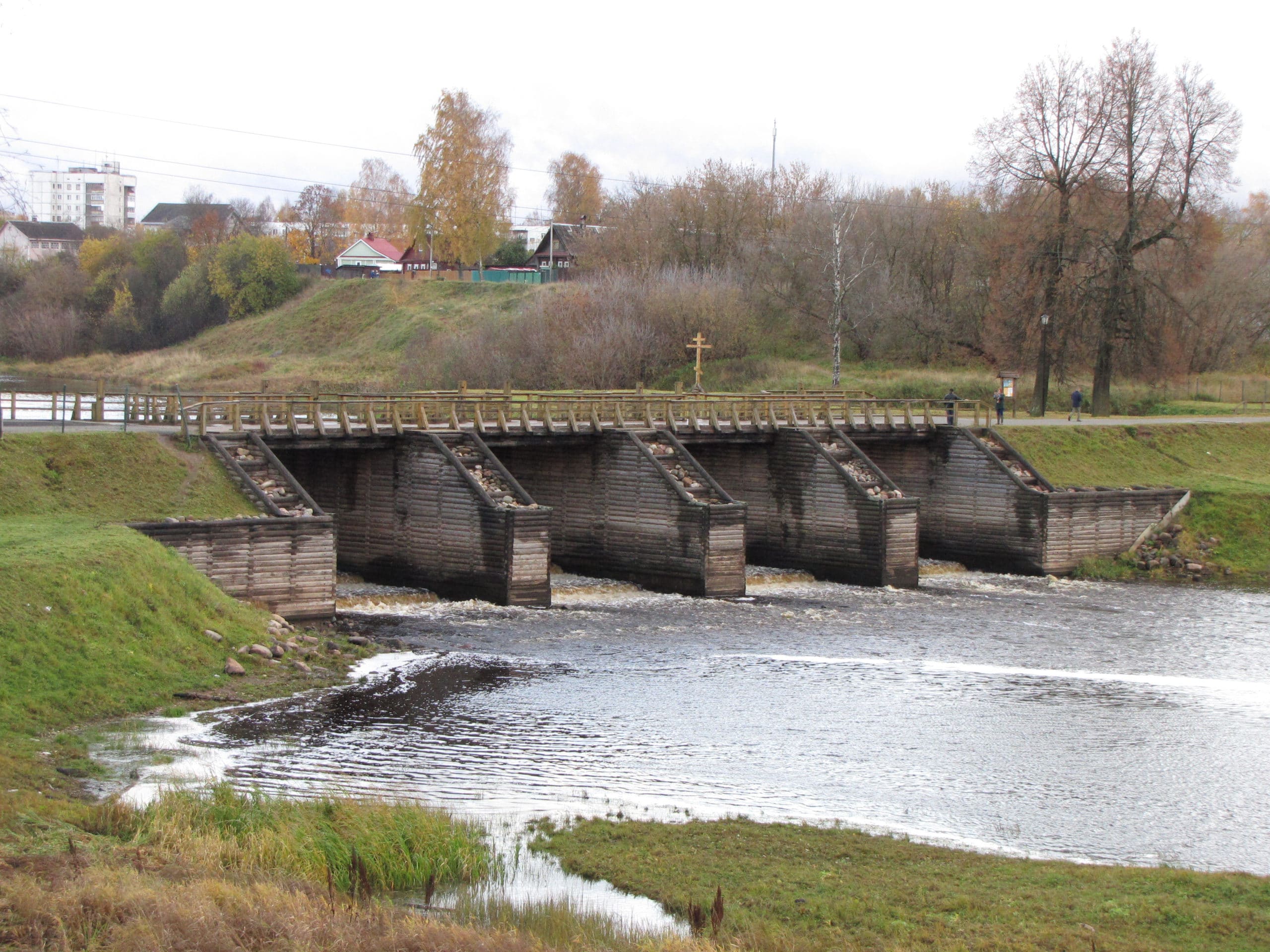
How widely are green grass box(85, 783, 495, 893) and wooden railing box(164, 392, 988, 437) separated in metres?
17.7

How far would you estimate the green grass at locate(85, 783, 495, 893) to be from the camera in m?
12.9

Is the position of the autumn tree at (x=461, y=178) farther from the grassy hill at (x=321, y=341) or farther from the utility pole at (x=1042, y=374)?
the utility pole at (x=1042, y=374)

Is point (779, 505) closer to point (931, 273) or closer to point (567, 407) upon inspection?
point (567, 407)

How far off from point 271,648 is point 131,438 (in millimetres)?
8949

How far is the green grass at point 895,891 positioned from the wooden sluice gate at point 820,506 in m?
21.6

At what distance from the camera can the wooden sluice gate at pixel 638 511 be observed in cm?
3362

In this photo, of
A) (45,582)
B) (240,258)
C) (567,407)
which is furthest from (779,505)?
(240,258)

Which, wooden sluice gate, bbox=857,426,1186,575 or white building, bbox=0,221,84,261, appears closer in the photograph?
wooden sluice gate, bbox=857,426,1186,575

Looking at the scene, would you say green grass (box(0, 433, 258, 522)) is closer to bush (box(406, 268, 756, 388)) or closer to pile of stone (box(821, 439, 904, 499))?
pile of stone (box(821, 439, 904, 499))

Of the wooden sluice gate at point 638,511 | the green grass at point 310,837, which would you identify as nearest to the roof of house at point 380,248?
the wooden sluice gate at point 638,511

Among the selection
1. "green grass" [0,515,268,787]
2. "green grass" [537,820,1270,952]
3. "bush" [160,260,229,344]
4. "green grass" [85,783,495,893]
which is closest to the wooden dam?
"green grass" [0,515,268,787]

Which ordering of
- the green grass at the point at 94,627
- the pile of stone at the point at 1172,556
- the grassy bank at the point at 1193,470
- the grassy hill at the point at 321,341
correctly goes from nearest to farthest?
the green grass at the point at 94,627, the pile of stone at the point at 1172,556, the grassy bank at the point at 1193,470, the grassy hill at the point at 321,341

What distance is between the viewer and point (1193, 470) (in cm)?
4650

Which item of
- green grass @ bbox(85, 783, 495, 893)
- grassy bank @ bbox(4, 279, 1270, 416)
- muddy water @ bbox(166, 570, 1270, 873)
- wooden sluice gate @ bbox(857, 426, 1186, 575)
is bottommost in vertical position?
muddy water @ bbox(166, 570, 1270, 873)
